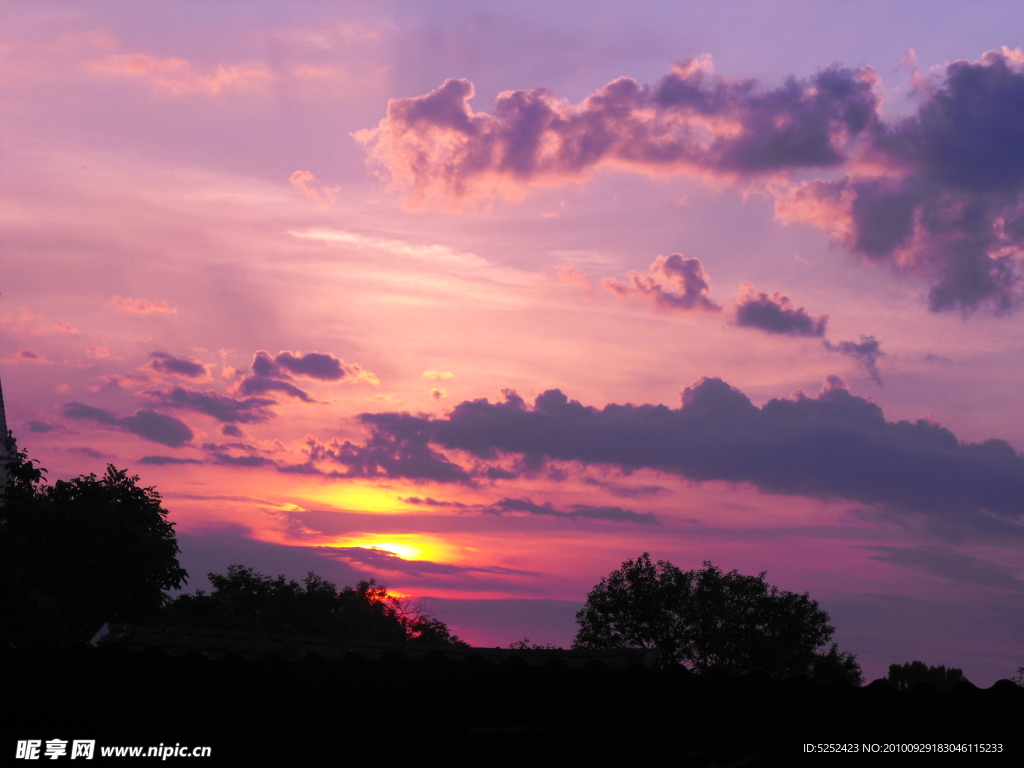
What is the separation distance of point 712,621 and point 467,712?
4110 centimetres

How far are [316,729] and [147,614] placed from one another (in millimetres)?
20418

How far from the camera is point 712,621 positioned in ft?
157

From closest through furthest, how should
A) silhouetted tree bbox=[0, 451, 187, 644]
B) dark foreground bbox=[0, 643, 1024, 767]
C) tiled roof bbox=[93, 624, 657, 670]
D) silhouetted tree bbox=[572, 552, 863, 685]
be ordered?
dark foreground bbox=[0, 643, 1024, 767], tiled roof bbox=[93, 624, 657, 670], silhouetted tree bbox=[0, 451, 187, 644], silhouetted tree bbox=[572, 552, 863, 685]

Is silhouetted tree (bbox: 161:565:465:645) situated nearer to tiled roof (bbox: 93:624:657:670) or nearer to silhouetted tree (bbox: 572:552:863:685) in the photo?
silhouetted tree (bbox: 572:552:863:685)

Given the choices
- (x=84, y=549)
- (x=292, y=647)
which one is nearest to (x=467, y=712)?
(x=292, y=647)

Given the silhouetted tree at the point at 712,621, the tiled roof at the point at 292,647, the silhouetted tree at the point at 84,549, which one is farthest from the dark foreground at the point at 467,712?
the silhouetted tree at the point at 712,621

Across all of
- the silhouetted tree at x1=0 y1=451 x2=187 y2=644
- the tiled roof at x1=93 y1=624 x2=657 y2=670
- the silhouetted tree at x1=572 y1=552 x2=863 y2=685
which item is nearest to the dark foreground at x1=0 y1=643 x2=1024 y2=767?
the tiled roof at x1=93 y1=624 x2=657 y2=670

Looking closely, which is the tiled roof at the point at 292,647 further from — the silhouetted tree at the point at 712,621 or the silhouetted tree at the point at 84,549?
the silhouetted tree at the point at 712,621

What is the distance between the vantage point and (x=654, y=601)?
159 ft

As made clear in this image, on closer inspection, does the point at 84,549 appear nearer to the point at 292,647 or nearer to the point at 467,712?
the point at 292,647

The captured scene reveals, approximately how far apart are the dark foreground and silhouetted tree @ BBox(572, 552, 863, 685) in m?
38.1

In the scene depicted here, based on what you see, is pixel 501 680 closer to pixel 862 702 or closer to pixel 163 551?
pixel 862 702

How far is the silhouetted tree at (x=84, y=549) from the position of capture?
86.1 ft

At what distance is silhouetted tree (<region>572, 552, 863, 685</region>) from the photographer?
4584 centimetres
